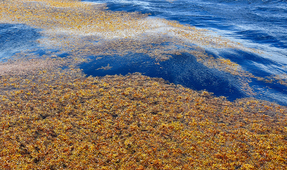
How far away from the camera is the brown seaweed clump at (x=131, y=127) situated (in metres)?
6.70

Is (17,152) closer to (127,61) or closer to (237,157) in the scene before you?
(237,157)

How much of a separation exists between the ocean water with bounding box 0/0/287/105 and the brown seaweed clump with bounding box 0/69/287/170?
1566 millimetres

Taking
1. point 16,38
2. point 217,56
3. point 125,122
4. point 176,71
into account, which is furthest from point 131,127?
point 16,38

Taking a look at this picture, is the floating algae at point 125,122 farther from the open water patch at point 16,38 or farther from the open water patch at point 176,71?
the open water patch at point 16,38

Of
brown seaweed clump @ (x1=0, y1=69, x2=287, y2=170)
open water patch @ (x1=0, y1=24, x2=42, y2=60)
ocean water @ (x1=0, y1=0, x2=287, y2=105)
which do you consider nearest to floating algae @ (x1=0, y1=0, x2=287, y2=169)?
brown seaweed clump @ (x1=0, y1=69, x2=287, y2=170)

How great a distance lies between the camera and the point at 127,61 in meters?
14.3

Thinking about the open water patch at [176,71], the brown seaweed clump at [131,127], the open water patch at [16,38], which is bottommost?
the brown seaweed clump at [131,127]

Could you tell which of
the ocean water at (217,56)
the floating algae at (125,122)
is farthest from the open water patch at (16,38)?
the floating algae at (125,122)

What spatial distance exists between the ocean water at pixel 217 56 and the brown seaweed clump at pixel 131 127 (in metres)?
1.57

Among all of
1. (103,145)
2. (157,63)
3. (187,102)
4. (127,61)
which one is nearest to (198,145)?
(187,102)

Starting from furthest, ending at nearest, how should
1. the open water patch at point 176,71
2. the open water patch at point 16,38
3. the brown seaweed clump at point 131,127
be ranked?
the open water patch at point 16,38 < the open water patch at point 176,71 < the brown seaweed clump at point 131,127

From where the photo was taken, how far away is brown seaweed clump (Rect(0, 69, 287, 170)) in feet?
22.0

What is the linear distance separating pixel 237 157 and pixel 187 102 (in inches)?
153

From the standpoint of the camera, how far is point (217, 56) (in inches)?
616
